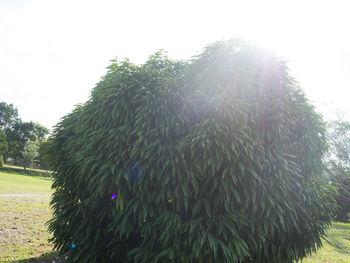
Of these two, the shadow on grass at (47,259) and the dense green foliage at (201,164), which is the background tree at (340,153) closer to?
the dense green foliage at (201,164)

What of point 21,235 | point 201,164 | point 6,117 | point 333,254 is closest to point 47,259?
point 21,235

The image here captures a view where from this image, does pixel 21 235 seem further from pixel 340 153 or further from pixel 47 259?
pixel 340 153

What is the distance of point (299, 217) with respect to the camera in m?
3.53

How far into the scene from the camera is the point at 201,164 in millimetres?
2949

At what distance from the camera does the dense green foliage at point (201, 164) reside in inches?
115

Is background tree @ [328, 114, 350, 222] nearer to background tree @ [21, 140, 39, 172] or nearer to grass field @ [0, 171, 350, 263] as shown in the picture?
grass field @ [0, 171, 350, 263]

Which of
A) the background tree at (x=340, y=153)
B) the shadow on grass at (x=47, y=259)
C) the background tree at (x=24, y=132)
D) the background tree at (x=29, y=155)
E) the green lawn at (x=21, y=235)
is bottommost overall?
the green lawn at (x=21, y=235)

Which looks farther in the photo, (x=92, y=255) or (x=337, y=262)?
(x=337, y=262)

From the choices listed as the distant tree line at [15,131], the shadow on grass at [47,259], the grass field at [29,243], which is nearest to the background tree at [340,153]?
the grass field at [29,243]

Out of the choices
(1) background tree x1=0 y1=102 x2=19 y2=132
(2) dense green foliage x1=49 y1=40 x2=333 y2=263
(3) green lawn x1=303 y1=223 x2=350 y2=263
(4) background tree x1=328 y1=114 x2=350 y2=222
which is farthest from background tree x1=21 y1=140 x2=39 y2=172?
(3) green lawn x1=303 y1=223 x2=350 y2=263

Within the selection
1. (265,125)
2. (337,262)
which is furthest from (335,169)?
(265,125)

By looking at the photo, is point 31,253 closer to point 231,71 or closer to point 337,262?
point 231,71

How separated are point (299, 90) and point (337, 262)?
16.1 feet

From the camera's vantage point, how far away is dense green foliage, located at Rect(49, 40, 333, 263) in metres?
2.93
